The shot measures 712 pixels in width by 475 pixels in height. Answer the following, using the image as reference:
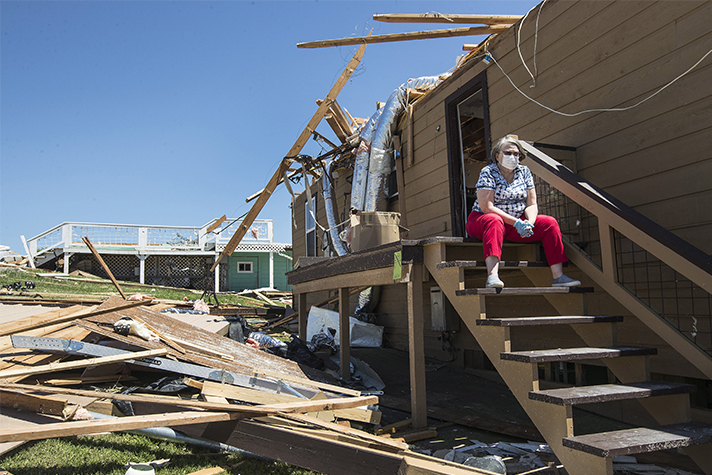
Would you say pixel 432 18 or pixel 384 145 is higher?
pixel 432 18

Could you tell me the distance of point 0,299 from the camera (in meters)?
8.33

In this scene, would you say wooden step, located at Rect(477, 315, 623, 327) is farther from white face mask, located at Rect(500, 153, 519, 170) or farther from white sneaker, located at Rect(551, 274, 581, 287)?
white face mask, located at Rect(500, 153, 519, 170)

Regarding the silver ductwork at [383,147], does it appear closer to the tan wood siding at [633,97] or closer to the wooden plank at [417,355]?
the tan wood siding at [633,97]

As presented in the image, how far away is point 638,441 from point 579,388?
0.47 meters

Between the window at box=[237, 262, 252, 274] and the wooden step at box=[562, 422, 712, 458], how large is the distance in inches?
962

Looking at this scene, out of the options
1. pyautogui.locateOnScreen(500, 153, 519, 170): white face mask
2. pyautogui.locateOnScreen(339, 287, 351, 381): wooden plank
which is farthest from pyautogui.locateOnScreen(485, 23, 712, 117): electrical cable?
pyautogui.locateOnScreen(339, 287, 351, 381): wooden plank

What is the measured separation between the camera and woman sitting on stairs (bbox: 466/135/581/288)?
10.3 ft

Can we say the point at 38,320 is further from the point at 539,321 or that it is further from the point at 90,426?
the point at 539,321

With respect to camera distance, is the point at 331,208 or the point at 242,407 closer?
the point at 242,407

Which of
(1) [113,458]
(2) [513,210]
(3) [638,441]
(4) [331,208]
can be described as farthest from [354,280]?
(4) [331,208]

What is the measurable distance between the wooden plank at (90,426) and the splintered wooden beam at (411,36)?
531 centimetres

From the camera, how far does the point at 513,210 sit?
335 centimetres

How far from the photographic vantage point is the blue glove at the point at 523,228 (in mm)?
3088

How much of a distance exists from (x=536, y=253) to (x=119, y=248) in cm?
2140
